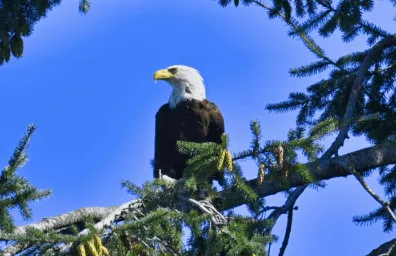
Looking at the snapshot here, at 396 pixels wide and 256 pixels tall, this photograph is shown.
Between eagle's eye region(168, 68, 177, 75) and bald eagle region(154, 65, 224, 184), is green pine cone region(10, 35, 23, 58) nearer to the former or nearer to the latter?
bald eagle region(154, 65, 224, 184)

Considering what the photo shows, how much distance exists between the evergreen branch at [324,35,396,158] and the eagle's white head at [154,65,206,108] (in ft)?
7.37

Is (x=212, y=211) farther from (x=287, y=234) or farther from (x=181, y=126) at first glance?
(x=181, y=126)

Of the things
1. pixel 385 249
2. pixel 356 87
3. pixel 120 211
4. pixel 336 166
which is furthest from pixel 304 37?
pixel 120 211

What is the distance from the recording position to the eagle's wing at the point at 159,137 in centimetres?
722

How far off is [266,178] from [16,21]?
240cm

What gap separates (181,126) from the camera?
707 centimetres

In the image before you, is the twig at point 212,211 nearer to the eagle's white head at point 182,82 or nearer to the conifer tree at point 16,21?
the conifer tree at point 16,21

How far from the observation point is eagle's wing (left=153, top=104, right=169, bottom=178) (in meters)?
7.22

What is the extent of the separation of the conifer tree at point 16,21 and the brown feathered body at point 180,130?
1756mm

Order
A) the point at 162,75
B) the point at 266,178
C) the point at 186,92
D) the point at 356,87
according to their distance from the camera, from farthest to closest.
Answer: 1. the point at 162,75
2. the point at 186,92
3. the point at 356,87
4. the point at 266,178

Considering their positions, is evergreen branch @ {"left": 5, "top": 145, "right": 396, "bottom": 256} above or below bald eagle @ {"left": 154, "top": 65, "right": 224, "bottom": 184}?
below

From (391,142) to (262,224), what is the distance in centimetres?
158

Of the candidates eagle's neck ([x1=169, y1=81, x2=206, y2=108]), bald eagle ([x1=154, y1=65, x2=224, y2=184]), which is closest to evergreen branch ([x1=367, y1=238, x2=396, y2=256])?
bald eagle ([x1=154, y1=65, x2=224, y2=184])

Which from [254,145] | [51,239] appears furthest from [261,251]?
[51,239]
